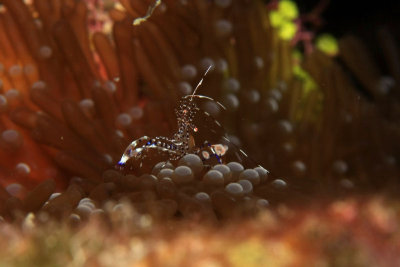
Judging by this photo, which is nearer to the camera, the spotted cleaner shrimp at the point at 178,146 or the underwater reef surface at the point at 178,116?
the underwater reef surface at the point at 178,116

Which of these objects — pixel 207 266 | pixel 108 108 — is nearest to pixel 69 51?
pixel 108 108

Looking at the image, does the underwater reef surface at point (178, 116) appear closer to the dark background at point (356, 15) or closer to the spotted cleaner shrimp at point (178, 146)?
the spotted cleaner shrimp at point (178, 146)

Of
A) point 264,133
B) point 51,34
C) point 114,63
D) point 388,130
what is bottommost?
point 388,130

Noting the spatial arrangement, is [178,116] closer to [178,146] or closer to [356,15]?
[178,146]

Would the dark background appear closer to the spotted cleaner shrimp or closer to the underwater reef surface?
the underwater reef surface

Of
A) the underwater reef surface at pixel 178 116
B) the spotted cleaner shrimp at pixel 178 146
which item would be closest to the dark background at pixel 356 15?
the underwater reef surface at pixel 178 116

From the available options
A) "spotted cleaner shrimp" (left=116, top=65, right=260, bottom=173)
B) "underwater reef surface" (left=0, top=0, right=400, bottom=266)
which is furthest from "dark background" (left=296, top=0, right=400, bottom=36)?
"spotted cleaner shrimp" (left=116, top=65, right=260, bottom=173)

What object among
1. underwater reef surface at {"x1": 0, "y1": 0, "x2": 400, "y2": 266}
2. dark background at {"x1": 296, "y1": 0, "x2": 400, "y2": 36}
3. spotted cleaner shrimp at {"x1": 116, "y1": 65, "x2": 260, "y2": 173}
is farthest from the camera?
dark background at {"x1": 296, "y1": 0, "x2": 400, "y2": 36}

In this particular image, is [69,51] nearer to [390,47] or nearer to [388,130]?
[388,130]
